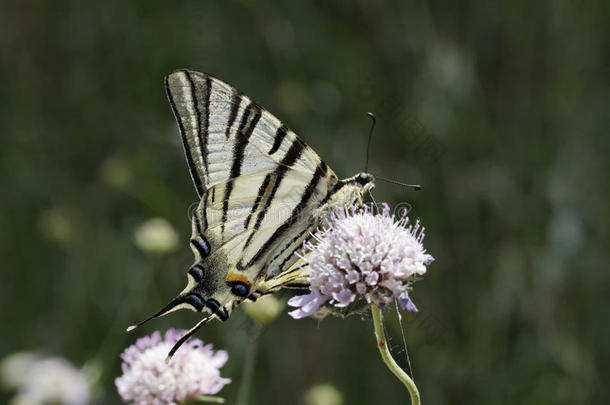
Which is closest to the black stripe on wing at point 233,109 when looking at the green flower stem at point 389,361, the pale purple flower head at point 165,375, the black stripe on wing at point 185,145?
the black stripe on wing at point 185,145

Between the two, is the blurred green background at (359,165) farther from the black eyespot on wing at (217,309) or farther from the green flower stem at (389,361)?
the green flower stem at (389,361)

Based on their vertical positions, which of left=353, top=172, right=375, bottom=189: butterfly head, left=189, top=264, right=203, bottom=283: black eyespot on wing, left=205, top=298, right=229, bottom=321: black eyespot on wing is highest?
left=353, top=172, right=375, bottom=189: butterfly head

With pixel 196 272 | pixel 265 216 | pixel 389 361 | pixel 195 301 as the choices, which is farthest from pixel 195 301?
pixel 389 361

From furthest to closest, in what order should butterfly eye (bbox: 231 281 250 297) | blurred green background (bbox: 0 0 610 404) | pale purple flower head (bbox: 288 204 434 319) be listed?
blurred green background (bbox: 0 0 610 404) → butterfly eye (bbox: 231 281 250 297) → pale purple flower head (bbox: 288 204 434 319)

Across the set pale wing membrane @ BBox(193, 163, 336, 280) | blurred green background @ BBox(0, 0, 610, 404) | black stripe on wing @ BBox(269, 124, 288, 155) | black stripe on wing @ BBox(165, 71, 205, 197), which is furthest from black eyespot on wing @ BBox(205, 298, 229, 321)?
blurred green background @ BBox(0, 0, 610, 404)

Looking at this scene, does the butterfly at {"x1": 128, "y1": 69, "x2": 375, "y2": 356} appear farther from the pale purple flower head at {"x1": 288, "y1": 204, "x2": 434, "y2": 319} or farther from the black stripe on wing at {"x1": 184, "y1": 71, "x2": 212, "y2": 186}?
the pale purple flower head at {"x1": 288, "y1": 204, "x2": 434, "y2": 319}

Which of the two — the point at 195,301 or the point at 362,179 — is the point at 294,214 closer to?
the point at 362,179
